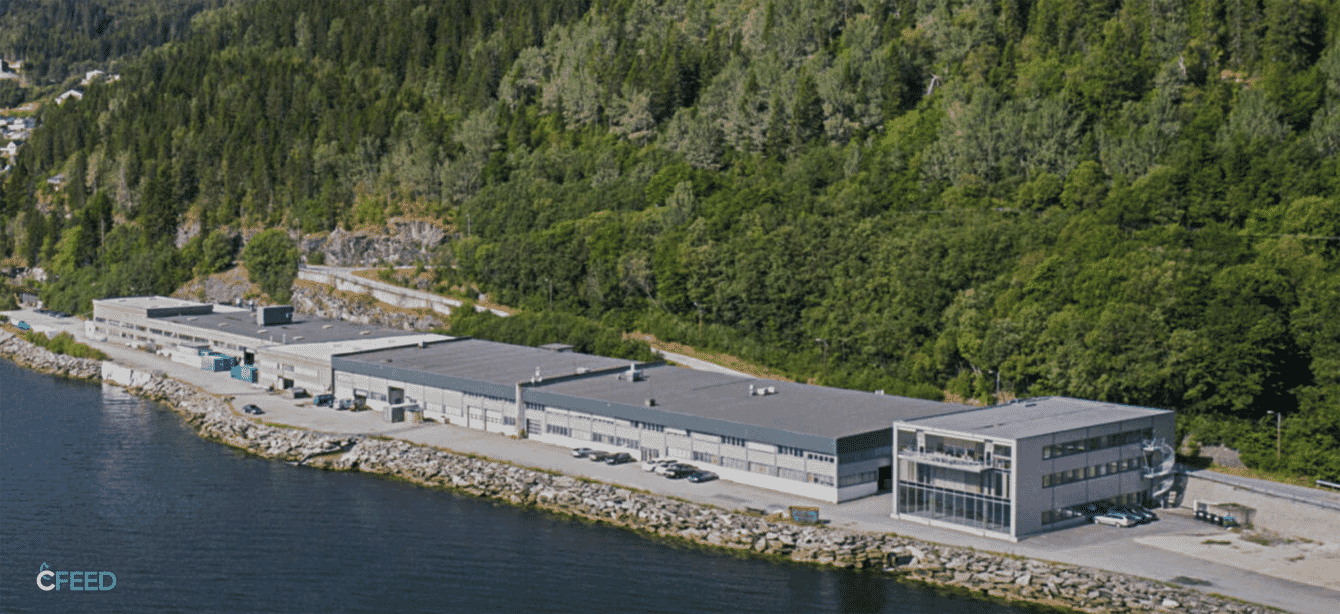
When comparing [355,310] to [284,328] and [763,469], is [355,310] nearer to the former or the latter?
[284,328]

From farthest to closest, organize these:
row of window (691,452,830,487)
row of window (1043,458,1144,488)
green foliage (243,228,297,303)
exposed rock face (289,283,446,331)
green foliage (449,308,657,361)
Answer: green foliage (243,228,297,303), exposed rock face (289,283,446,331), green foliage (449,308,657,361), row of window (691,452,830,487), row of window (1043,458,1144,488)

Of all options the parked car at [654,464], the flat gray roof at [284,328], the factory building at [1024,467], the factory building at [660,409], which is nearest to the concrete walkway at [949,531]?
the parked car at [654,464]

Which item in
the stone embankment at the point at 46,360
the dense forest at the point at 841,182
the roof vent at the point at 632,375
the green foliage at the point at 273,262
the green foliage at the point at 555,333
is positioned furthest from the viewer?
the green foliage at the point at 273,262

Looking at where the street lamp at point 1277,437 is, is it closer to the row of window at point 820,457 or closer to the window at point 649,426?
the row of window at point 820,457

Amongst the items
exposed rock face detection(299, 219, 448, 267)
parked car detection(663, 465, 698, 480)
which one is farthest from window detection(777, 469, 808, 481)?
exposed rock face detection(299, 219, 448, 267)

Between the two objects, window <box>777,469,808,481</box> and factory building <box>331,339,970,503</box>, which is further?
factory building <box>331,339,970,503</box>

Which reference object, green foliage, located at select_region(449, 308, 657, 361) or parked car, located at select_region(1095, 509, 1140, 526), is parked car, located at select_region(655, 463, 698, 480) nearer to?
parked car, located at select_region(1095, 509, 1140, 526)
